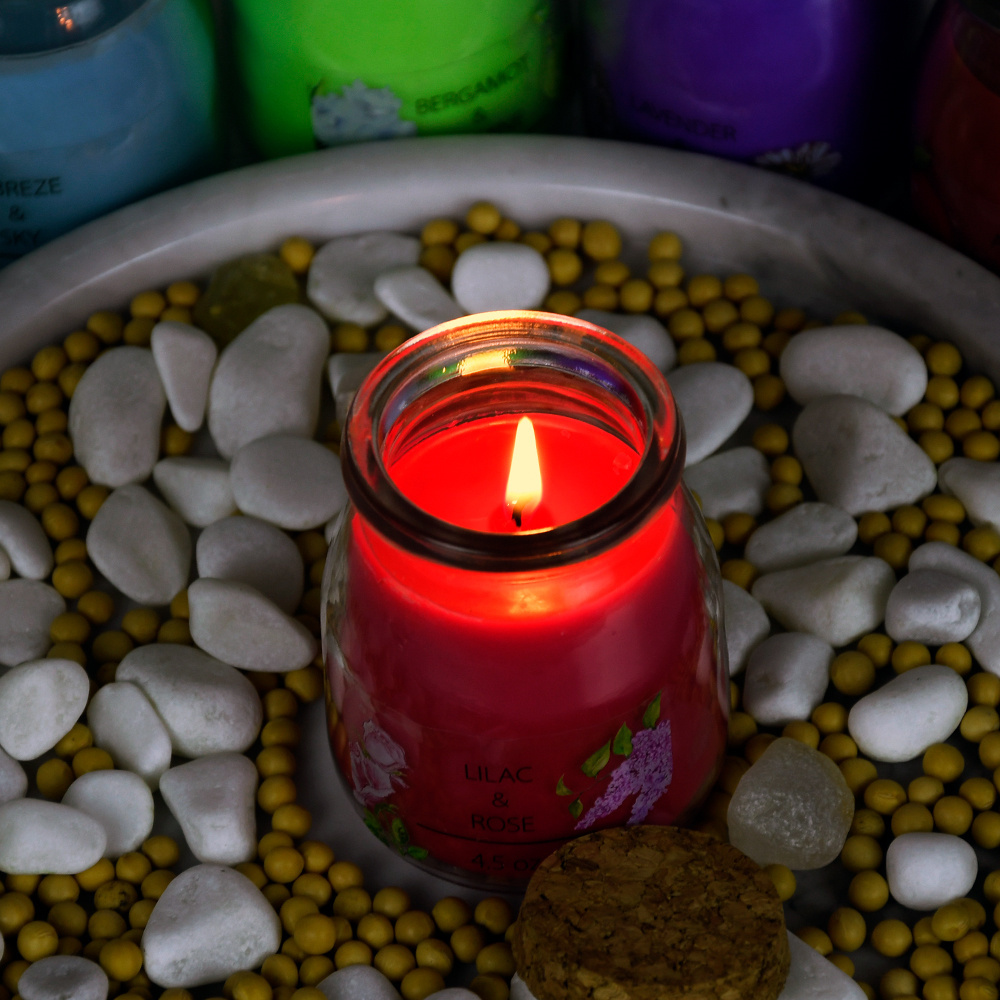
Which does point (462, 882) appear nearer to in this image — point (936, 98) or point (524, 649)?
point (524, 649)

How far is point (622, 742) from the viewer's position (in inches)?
20.3

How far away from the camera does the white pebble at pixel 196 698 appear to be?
614 millimetres

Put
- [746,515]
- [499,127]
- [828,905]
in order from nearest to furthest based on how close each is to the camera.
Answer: [828,905], [746,515], [499,127]

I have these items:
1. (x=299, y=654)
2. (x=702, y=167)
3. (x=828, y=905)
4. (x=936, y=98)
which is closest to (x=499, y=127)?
(x=702, y=167)

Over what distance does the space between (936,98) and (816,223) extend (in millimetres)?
91

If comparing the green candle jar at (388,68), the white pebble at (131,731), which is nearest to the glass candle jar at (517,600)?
the white pebble at (131,731)

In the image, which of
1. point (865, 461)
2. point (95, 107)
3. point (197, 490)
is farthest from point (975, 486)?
point (95, 107)

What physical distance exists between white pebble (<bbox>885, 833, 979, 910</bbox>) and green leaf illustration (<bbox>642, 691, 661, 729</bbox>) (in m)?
0.14

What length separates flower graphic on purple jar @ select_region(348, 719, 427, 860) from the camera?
21.1 inches

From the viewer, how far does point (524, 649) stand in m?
0.48

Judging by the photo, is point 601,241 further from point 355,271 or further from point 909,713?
point 909,713

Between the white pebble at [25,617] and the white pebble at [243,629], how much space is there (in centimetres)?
8

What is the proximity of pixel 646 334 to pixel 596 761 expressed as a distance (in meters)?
0.31

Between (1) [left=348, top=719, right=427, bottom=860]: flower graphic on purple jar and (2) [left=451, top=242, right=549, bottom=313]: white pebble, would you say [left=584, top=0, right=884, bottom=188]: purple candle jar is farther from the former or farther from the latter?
(1) [left=348, top=719, right=427, bottom=860]: flower graphic on purple jar
